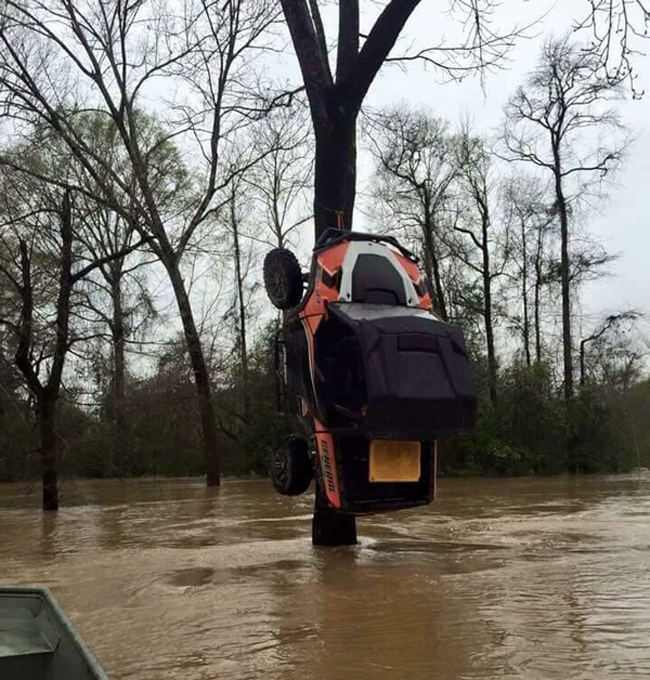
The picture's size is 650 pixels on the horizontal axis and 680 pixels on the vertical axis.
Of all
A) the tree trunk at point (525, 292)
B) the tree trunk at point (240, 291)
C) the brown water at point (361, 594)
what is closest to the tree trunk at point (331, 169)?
the brown water at point (361, 594)

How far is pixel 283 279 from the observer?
26.6 ft

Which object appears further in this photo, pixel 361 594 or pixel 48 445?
pixel 48 445

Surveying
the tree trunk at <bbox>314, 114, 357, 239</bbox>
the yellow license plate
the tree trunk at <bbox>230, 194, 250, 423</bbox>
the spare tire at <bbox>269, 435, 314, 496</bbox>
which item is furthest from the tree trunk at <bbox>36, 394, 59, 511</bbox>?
the tree trunk at <bbox>230, 194, 250, 423</bbox>

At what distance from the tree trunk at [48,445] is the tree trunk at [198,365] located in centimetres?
638

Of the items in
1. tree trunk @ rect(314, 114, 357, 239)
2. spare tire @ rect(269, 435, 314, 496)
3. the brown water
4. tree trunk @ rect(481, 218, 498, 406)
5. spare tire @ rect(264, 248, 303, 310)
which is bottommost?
the brown water

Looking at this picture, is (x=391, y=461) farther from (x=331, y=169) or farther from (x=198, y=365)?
(x=198, y=365)

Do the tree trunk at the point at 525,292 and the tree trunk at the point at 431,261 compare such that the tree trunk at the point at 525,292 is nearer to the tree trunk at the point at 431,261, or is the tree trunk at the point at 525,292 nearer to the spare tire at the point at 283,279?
the tree trunk at the point at 431,261

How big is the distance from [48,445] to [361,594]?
1048 centimetres

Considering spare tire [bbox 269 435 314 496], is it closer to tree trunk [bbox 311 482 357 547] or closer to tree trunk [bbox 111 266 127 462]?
tree trunk [bbox 311 482 357 547]

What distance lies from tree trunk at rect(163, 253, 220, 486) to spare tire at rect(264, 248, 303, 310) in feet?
45.5

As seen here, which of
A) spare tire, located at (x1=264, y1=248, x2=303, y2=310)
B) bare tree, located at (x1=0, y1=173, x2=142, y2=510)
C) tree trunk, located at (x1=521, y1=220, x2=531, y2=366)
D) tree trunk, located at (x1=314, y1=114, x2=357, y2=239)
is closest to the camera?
spare tire, located at (x1=264, y1=248, x2=303, y2=310)

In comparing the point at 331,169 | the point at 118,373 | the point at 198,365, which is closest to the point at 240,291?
the point at 198,365

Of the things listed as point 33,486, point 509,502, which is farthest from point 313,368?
point 33,486

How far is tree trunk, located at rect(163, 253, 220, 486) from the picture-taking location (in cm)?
2197
